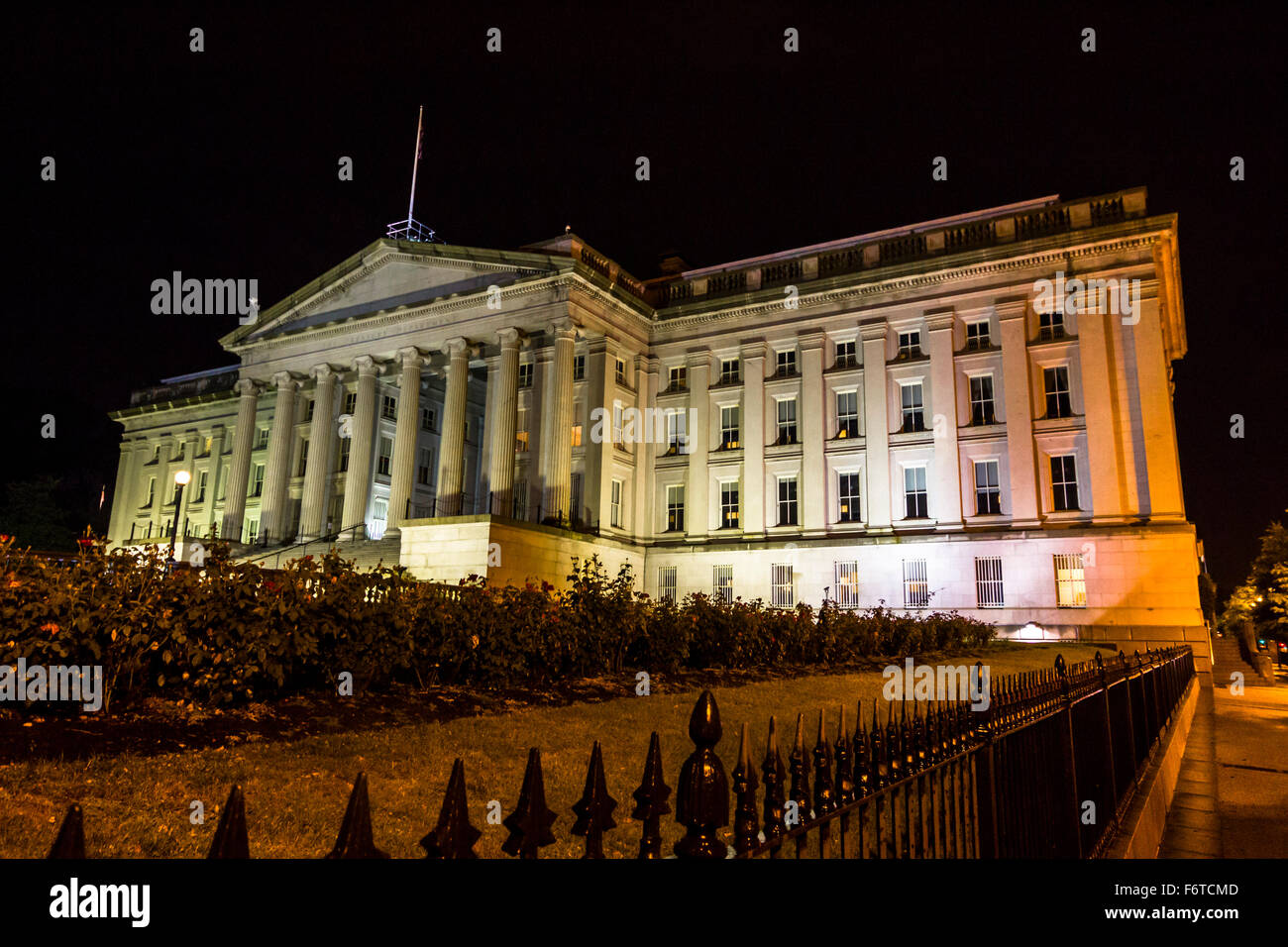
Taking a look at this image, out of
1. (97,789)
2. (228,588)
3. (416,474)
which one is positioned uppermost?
(416,474)

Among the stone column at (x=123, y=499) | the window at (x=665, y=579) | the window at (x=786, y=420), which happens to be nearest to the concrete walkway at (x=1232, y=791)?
the window at (x=786, y=420)

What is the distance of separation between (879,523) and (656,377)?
15.2m

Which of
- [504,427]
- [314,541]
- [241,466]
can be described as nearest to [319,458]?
[314,541]

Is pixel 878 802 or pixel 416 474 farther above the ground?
pixel 416 474

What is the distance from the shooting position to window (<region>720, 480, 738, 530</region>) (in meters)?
43.9

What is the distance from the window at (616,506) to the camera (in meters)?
43.7

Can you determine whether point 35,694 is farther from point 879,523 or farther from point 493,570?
point 879,523

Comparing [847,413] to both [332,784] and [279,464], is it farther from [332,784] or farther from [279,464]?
[332,784]

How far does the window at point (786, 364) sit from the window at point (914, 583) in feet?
39.4

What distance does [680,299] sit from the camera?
156ft

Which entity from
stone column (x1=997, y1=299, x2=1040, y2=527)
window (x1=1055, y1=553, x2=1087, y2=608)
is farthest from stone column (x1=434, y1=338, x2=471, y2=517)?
window (x1=1055, y1=553, x2=1087, y2=608)

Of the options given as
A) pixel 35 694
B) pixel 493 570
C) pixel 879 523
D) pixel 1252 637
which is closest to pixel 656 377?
pixel 879 523

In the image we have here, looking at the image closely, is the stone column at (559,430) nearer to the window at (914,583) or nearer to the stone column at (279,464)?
the window at (914,583)

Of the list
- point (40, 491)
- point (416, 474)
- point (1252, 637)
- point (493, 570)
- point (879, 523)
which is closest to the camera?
point (493, 570)
